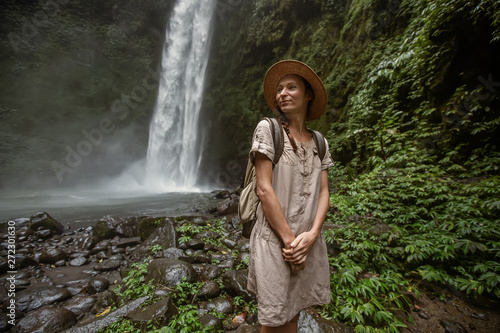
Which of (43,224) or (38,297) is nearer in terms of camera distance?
(38,297)

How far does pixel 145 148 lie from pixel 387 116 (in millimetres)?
24202

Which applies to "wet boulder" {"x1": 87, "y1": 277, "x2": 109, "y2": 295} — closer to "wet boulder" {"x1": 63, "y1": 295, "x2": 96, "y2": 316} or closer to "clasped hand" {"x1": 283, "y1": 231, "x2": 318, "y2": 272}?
"wet boulder" {"x1": 63, "y1": 295, "x2": 96, "y2": 316}

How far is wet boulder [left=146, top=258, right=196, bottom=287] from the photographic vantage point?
2751 millimetres

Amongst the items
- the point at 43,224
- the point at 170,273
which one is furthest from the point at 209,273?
the point at 43,224

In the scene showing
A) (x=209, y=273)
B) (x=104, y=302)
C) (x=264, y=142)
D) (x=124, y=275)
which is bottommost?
(x=104, y=302)

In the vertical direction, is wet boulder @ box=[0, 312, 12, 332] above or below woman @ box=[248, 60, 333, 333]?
below

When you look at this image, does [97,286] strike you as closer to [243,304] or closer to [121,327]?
[121,327]

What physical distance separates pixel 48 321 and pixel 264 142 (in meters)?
3.55

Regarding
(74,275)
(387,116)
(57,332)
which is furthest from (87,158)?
(387,116)

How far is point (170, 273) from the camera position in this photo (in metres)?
2.82

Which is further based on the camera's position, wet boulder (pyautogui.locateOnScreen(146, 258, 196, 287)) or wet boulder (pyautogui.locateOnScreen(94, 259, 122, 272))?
wet boulder (pyautogui.locateOnScreen(94, 259, 122, 272))

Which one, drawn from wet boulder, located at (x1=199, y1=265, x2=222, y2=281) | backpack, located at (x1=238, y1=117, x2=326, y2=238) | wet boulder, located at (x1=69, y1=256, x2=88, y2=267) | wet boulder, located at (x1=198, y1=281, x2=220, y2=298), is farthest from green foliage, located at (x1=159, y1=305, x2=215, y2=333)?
wet boulder, located at (x1=69, y1=256, x2=88, y2=267)

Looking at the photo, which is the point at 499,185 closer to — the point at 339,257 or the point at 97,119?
the point at 339,257

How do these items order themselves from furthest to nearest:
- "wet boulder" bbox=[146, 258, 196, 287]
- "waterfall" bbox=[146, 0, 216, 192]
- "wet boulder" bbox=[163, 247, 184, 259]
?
1. "waterfall" bbox=[146, 0, 216, 192]
2. "wet boulder" bbox=[163, 247, 184, 259]
3. "wet boulder" bbox=[146, 258, 196, 287]
